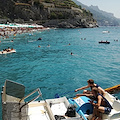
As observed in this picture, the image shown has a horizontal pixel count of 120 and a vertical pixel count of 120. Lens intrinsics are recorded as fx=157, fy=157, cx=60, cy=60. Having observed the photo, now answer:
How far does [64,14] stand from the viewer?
155 meters

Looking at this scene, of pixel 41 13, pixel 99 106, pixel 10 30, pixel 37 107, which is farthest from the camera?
pixel 41 13

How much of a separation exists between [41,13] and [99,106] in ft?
470

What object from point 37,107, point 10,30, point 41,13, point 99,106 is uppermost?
point 41,13

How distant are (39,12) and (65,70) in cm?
12695

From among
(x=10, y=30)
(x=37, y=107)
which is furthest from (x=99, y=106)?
(x=10, y=30)

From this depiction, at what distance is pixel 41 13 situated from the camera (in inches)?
5630

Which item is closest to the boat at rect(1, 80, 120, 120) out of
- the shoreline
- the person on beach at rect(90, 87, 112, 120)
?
the person on beach at rect(90, 87, 112, 120)

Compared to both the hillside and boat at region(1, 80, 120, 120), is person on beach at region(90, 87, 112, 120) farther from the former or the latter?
the hillside

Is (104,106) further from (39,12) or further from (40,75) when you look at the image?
(39,12)

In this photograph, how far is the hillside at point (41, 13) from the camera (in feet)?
423

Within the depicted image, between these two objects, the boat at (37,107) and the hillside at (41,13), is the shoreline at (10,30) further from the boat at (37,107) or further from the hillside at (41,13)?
the boat at (37,107)

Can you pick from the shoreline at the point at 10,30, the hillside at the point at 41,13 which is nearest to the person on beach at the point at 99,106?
the shoreline at the point at 10,30

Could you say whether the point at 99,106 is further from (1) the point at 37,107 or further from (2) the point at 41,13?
(2) the point at 41,13

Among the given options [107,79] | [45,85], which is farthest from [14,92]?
[107,79]
